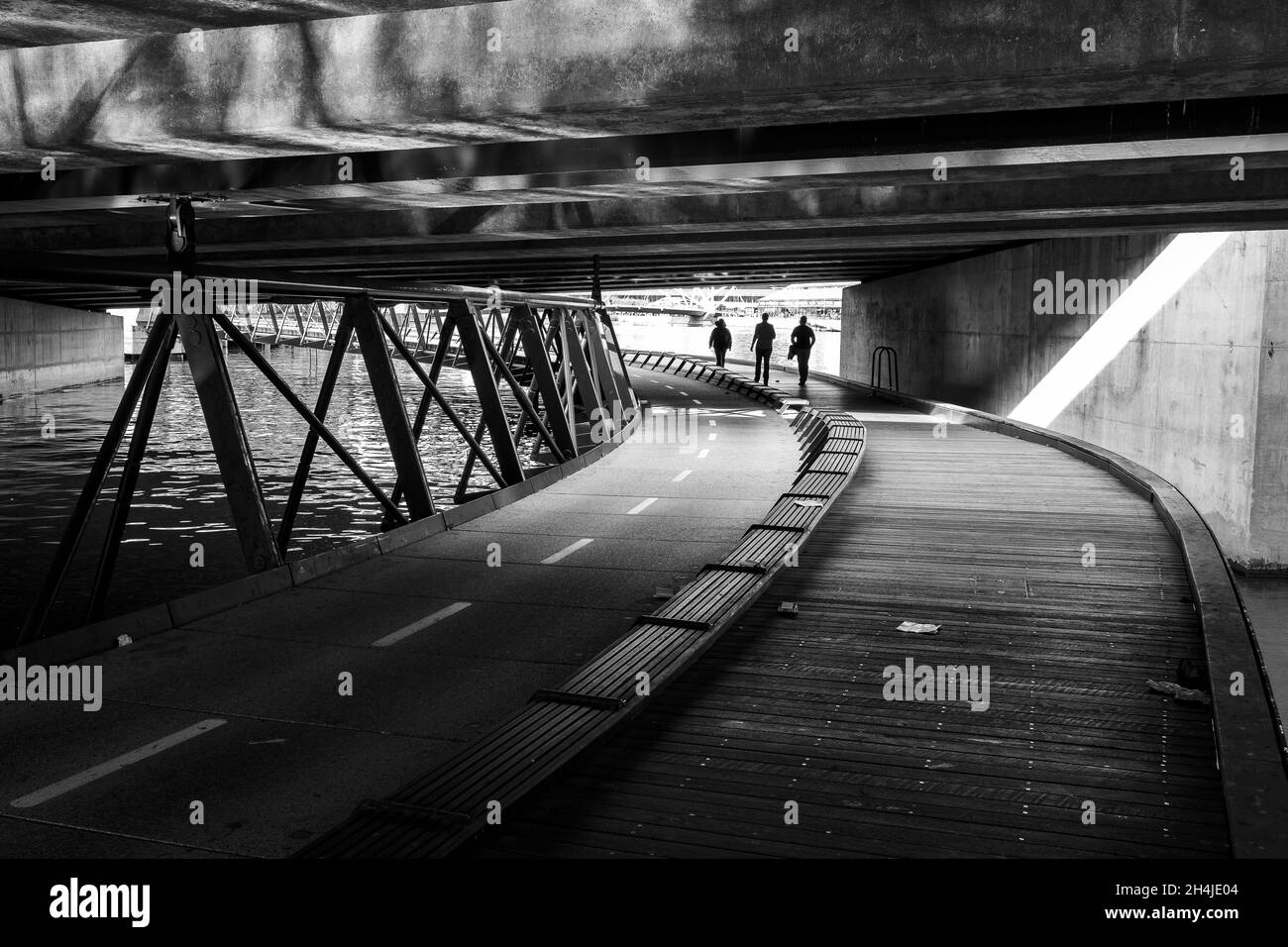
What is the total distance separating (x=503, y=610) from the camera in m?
9.07

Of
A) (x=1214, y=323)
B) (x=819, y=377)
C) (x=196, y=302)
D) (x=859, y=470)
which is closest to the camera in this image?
(x=196, y=302)

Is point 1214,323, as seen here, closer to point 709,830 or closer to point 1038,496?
point 1038,496

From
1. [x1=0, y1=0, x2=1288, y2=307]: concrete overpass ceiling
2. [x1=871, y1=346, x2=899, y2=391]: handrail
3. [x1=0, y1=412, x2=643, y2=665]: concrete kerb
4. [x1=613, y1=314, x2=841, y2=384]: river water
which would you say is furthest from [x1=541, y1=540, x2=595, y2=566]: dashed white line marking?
[x1=613, y1=314, x2=841, y2=384]: river water

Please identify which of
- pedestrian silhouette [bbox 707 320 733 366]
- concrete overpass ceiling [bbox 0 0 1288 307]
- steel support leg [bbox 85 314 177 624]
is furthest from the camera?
pedestrian silhouette [bbox 707 320 733 366]

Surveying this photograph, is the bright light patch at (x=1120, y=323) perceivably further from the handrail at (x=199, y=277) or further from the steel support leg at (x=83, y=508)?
the steel support leg at (x=83, y=508)

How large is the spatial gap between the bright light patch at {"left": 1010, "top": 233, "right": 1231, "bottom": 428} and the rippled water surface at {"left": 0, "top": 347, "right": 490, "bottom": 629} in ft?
41.4

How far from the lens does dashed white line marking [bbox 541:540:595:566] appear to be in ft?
35.7

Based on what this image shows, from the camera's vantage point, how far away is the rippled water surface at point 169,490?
1463 centimetres

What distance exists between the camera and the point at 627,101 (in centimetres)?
871

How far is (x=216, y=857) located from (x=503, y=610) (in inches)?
172

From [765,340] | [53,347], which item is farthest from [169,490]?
[53,347]

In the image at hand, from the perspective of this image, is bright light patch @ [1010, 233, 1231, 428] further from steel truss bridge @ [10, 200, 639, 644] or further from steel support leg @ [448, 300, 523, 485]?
steel support leg @ [448, 300, 523, 485]

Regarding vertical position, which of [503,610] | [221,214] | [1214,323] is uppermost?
[221,214]

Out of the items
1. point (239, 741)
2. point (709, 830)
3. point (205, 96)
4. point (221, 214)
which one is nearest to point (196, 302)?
point (205, 96)
